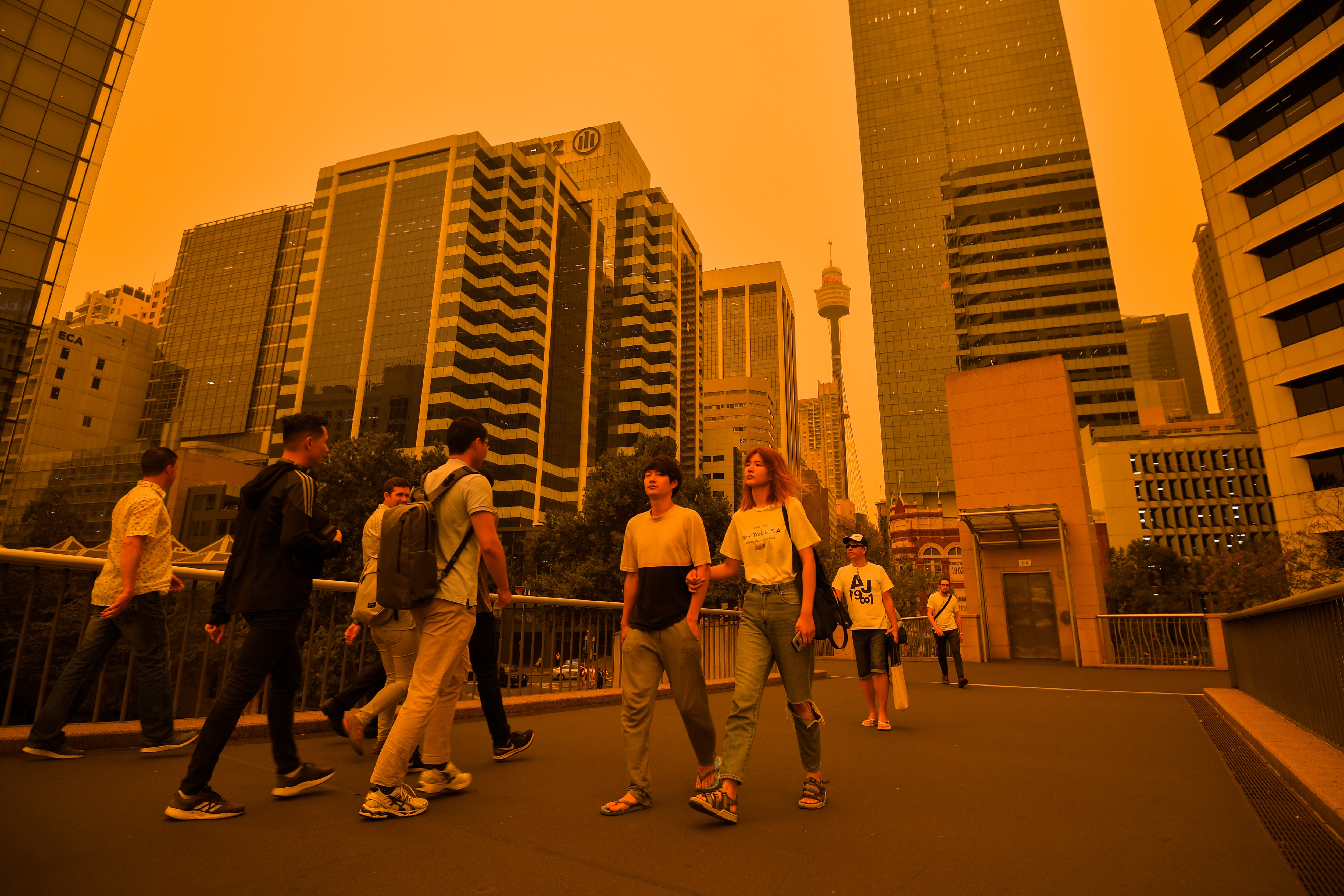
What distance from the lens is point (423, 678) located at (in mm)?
3572

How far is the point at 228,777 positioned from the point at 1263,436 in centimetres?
4666

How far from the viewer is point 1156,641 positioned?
1616 centimetres

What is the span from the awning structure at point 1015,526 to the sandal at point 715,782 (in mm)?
15145

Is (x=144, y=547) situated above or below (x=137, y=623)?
above

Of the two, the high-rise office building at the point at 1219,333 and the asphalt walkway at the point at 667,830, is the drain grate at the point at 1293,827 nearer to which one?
the asphalt walkway at the point at 667,830

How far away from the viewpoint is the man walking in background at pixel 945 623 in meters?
11.1

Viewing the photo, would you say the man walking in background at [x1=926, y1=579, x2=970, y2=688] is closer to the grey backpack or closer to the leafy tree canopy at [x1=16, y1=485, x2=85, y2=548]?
the grey backpack

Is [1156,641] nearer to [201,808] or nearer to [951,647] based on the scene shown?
[951,647]

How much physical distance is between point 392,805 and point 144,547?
2678mm

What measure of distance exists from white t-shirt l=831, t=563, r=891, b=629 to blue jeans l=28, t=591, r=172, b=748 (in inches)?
228

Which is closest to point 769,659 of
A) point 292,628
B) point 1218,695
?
point 292,628

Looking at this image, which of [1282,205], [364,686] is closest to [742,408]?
[1282,205]

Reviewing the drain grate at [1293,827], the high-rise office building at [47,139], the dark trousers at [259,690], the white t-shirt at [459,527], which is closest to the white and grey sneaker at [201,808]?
the dark trousers at [259,690]

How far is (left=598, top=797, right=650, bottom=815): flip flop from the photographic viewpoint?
3516 mm
